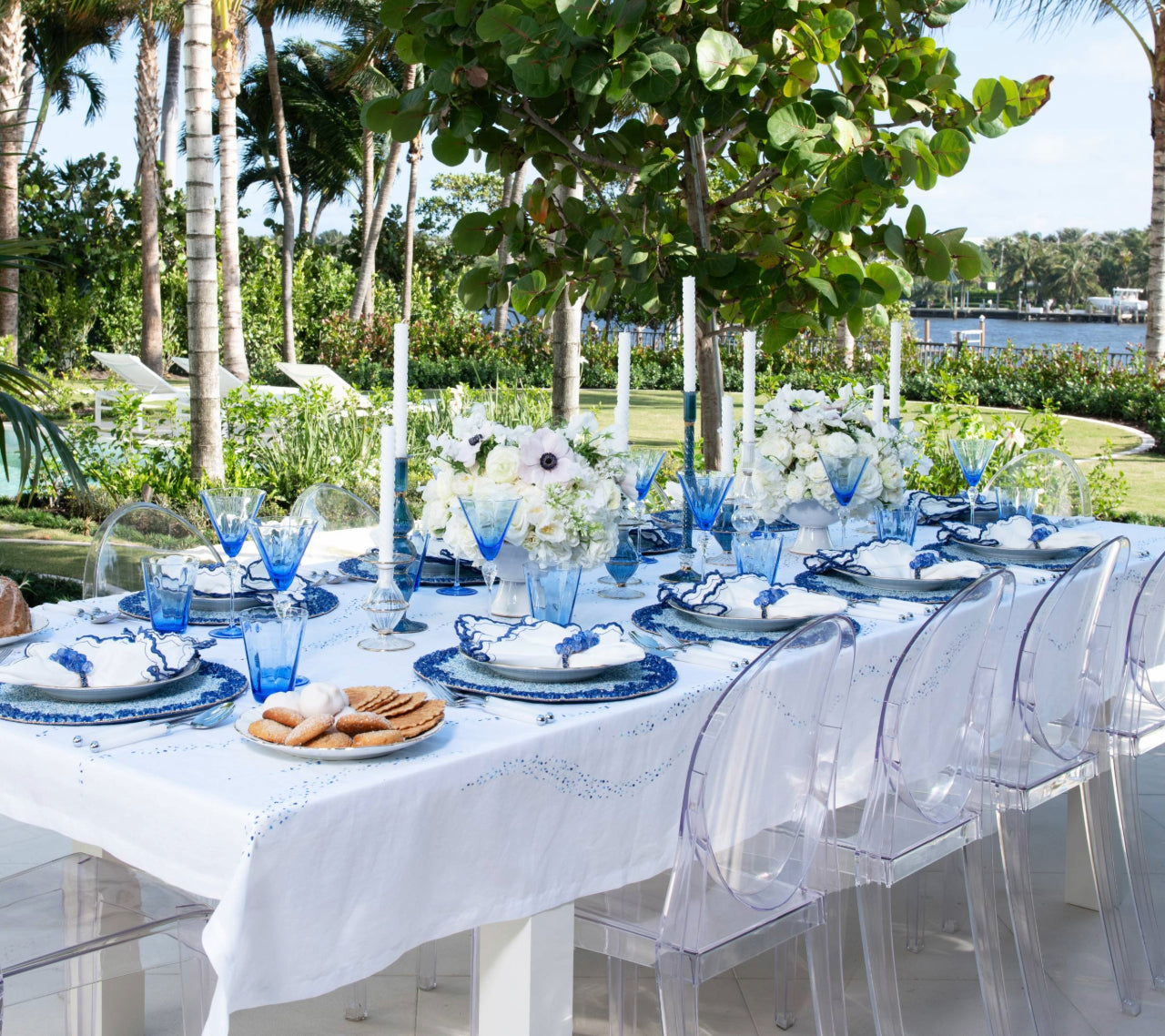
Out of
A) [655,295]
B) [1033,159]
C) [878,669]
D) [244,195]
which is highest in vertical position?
[1033,159]

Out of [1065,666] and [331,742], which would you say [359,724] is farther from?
[1065,666]

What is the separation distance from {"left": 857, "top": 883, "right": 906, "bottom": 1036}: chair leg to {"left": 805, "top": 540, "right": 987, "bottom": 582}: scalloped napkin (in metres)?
0.71

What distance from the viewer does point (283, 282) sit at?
18.7 metres

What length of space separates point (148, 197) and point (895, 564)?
14.9 meters

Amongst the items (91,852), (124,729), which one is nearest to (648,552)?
(91,852)

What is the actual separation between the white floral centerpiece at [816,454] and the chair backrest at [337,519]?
979mm

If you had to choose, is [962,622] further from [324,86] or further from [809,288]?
[324,86]

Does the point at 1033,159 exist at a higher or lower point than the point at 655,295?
higher

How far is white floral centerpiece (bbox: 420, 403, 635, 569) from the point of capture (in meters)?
2.14

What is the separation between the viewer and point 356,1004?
7.93 ft

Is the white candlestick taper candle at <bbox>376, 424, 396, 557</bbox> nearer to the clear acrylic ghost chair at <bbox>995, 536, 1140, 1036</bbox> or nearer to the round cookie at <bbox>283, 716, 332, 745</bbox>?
the round cookie at <bbox>283, 716, 332, 745</bbox>

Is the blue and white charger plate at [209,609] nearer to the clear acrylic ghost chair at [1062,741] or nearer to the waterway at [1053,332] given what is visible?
the clear acrylic ghost chair at [1062,741]

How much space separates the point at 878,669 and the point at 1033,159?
85424 millimetres

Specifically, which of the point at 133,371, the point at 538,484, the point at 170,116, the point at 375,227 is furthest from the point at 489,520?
the point at 170,116
